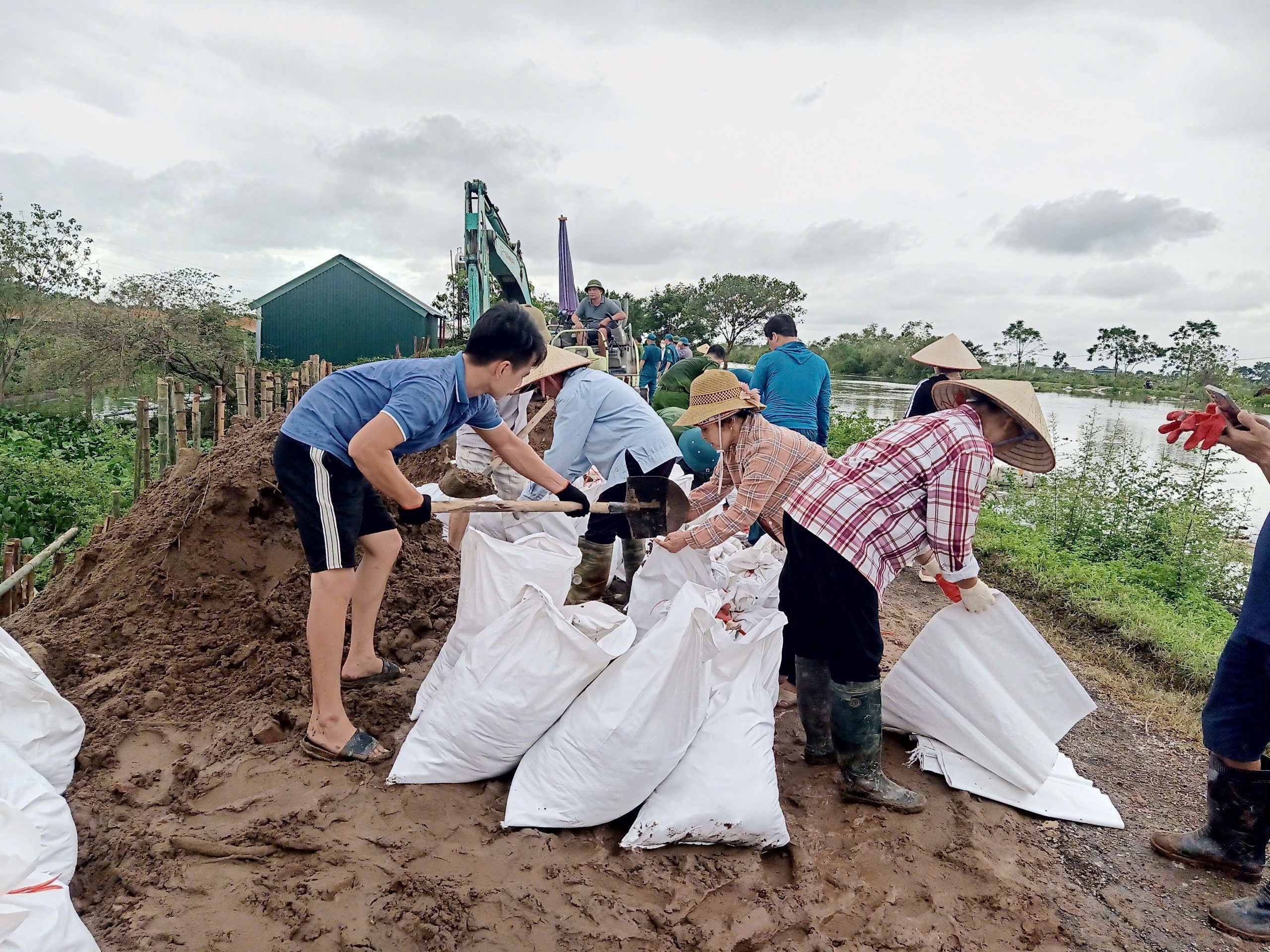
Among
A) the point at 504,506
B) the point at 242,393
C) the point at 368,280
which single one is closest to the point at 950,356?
the point at 504,506

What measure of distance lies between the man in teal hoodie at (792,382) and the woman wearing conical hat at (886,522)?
2.22 m

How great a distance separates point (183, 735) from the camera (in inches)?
82.9

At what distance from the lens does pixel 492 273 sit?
40.3 feet

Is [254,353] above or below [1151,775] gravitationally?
above

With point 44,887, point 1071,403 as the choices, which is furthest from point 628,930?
point 1071,403

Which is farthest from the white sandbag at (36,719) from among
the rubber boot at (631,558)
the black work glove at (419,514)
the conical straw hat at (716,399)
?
the rubber boot at (631,558)

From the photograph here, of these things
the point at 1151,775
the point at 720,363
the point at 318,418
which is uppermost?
the point at 720,363

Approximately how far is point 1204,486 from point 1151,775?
4.14 meters

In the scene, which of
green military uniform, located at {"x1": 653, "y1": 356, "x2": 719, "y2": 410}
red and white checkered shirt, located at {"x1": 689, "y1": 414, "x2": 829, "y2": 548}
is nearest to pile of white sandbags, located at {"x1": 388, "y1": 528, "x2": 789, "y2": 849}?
red and white checkered shirt, located at {"x1": 689, "y1": 414, "x2": 829, "y2": 548}

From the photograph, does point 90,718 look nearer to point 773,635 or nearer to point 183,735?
point 183,735

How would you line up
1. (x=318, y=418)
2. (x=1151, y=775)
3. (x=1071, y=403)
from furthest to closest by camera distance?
(x=1071, y=403) → (x=1151, y=775) → (x=318, y=418)

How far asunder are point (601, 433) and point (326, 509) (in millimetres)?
1279

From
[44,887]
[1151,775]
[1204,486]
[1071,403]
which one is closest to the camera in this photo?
[44,887]

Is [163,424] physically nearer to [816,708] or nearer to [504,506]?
[504,506]
